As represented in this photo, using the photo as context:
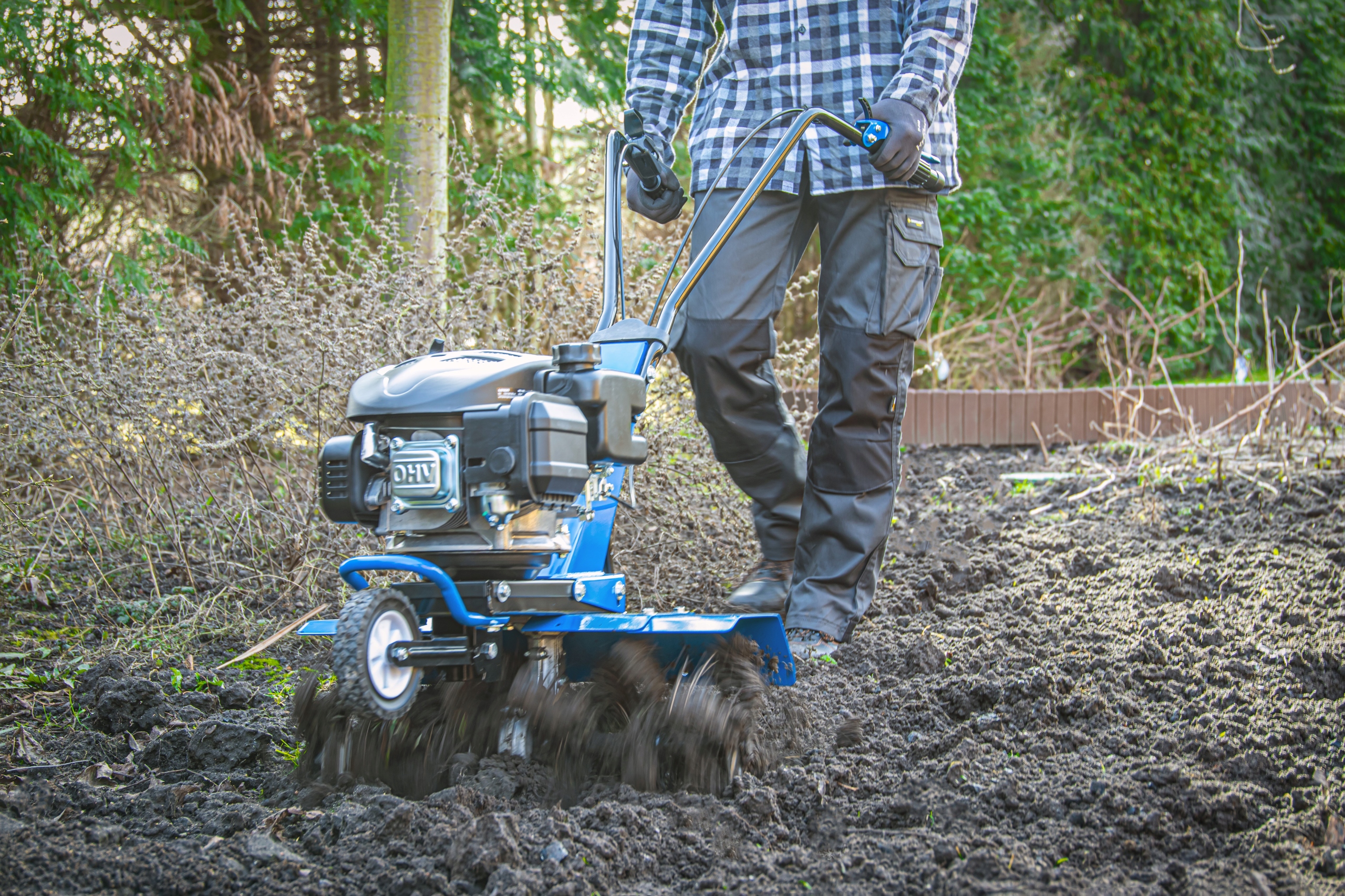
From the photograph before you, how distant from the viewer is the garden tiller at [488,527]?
1629 mm

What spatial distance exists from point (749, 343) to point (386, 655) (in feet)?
4.09

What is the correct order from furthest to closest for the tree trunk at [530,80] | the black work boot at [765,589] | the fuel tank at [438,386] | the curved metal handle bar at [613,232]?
the tree trunk at [530,80]
the black work boot at [765,589]
the curved metal handle bar at [613,232]
the fuel tank at [438,386]

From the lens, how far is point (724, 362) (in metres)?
2.55

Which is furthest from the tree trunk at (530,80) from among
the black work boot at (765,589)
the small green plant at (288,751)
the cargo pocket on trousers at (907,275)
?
the small green plant at (288,751)

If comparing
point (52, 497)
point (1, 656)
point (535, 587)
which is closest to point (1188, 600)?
point (535, 587)

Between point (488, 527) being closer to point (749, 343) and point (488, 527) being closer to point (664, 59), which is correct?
point (749, 343)

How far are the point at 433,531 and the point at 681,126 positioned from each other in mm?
5909

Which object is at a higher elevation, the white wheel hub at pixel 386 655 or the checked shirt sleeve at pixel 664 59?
the checked shirt sleeve at pixel 664 59

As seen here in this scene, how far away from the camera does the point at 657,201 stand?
2596 mm

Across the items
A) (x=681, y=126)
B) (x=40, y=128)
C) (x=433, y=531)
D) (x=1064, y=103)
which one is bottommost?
(x=433, y=531)

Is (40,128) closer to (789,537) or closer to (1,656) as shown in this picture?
(1,656)

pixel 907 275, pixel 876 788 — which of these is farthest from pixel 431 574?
pixel 907 275

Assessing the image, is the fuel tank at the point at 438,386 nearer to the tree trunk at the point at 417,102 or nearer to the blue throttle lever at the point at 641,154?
the blue throttle lever at the point at 641,154

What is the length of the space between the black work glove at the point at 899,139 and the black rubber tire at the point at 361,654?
1.35 m
